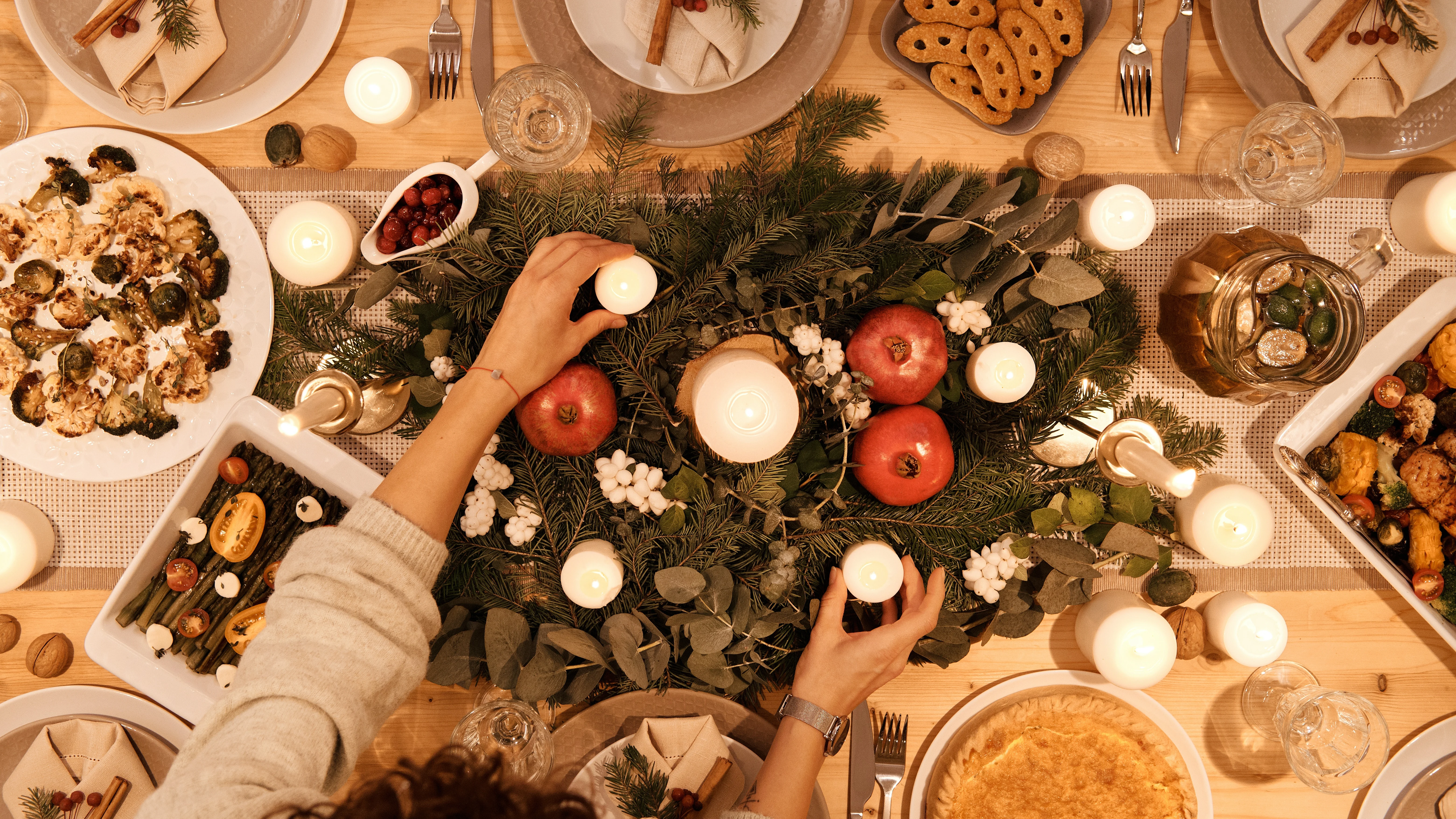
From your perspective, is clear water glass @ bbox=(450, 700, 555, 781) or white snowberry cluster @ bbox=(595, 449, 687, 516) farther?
clear water glass @ bbox=(450, 700, 555, 781)

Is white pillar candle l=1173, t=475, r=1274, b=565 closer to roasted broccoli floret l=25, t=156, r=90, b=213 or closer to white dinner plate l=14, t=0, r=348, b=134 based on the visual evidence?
white dinner plate l=14, t=0, r=348, b=134

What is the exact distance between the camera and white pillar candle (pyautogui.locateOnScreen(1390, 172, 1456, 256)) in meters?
1.07

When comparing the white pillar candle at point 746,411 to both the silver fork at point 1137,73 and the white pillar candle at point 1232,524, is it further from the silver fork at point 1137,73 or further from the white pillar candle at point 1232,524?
the silver fork at point 1137,73

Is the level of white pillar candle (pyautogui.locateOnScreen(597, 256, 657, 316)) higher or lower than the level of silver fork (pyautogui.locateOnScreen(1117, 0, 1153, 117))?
lower

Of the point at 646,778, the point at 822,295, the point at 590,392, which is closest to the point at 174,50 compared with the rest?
the point at 590,392

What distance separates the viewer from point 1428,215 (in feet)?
3.55

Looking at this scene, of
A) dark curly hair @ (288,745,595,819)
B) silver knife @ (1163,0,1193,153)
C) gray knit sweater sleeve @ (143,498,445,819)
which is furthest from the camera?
silver knife @ (1163,0,1193,153)

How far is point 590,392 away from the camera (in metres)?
0.93

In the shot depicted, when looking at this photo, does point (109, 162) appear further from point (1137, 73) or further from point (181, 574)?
point (1137, 73)

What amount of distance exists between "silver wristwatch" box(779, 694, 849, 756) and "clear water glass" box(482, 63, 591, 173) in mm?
763

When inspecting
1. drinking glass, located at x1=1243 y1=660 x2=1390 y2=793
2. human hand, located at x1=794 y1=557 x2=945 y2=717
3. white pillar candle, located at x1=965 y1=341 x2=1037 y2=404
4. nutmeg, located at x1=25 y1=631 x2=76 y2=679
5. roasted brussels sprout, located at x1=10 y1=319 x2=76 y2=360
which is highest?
white pillar candle, located at x1=965 y1=341 x2=1037 y2=404

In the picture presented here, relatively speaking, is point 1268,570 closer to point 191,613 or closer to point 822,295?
point 822,295

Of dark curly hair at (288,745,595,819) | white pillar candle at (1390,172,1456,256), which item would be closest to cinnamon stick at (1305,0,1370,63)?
white pillar candle at (1390,172,1456,256)

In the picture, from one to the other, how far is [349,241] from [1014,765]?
1215mm
